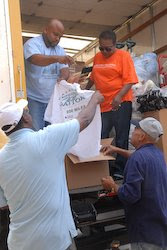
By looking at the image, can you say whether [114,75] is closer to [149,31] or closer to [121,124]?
[121,124]

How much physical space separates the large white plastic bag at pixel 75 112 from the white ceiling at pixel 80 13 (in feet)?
6.78

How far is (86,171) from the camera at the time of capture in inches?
121

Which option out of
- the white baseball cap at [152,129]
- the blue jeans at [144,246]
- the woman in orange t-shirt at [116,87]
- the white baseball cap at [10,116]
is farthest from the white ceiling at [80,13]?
the blue jeans at [144,246]

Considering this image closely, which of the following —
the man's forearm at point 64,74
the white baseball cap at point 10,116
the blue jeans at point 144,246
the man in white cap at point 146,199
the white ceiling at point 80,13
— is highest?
the white ceiling at point 80,13

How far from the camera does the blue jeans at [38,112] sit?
10.9ft

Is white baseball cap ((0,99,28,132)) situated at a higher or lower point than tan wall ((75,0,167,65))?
lower

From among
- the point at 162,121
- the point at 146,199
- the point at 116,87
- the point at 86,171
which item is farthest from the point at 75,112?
the point at 162,121

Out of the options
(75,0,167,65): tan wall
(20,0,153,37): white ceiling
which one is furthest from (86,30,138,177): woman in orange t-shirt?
(75,0,167,65): tan wall

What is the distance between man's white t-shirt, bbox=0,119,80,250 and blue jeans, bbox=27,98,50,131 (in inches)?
42.0

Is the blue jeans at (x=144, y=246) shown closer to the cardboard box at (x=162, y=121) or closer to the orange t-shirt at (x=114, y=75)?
the cardboard box at (x=162, y=121)

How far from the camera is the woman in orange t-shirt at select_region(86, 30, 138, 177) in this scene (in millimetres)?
3695

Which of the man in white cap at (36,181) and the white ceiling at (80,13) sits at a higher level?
the white ceiling at (80,13)

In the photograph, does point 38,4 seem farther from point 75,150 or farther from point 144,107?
point 75,150

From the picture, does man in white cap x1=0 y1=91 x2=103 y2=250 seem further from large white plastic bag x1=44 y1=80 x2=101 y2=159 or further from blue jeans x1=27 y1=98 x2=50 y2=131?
blue jeans x1=27 y1=98 x2=50 y2=131
